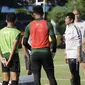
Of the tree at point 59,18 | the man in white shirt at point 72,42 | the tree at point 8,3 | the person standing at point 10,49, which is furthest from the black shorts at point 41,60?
the tree at point 8,3

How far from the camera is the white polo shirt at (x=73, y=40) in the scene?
11234 millimetres

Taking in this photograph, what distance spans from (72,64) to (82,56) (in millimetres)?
303

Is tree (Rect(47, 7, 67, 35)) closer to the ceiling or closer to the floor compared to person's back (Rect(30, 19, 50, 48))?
closer to the floor

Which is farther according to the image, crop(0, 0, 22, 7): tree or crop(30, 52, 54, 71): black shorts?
crop(0, 0, 22, 7): tree

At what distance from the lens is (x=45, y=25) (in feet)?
31.9

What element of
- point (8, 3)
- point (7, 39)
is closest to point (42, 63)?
point (7, 39)

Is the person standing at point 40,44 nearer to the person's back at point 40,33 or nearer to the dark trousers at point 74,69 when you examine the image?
the person's back at point 40,33

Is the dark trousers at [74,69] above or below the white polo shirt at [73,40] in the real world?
below

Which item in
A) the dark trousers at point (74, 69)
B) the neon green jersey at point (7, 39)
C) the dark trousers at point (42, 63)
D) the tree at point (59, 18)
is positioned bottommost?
the tree at point (59, 18)

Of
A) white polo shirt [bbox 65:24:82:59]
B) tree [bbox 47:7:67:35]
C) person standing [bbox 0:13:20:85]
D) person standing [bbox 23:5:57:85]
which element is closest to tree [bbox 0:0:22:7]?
tree [bbox 47:7:67:35]

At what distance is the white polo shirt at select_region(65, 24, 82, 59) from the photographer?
1123cm

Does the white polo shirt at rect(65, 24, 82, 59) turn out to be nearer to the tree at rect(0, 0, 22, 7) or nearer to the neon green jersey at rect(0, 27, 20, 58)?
the neon green jersey at rect(0, 27, 20, 58)

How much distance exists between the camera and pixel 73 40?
11.3 meters

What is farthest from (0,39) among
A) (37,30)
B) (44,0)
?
(44,0)
